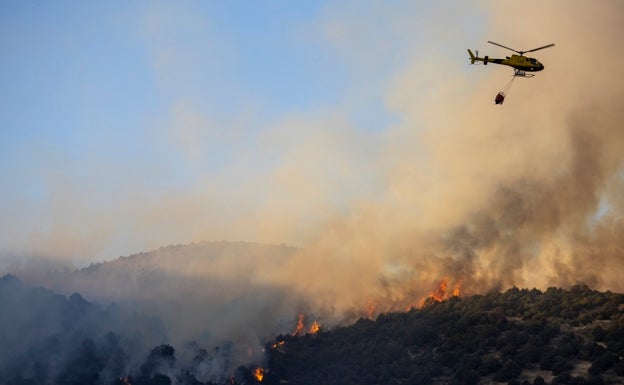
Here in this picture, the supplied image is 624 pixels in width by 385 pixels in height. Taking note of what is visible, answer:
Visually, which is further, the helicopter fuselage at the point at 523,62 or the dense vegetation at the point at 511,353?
the dense vegetation at the point at 511,353

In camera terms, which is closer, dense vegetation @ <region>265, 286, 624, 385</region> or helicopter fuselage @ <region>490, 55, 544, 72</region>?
helicopter fuselage @ <region>490, 55, 544, 72</region>

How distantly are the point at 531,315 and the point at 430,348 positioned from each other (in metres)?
25.8

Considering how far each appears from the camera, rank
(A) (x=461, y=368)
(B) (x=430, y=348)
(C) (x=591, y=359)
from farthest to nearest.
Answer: (B) (x=430, y=348) → (A) (x=461, y=368) → (C) (x=591, y=359)

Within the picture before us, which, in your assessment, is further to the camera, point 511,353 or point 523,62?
point 511,353

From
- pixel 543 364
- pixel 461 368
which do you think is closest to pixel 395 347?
pixel 461 368

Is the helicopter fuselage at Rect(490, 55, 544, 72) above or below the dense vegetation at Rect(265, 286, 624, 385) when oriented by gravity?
above

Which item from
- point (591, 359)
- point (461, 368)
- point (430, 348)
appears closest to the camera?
point (591, 359)

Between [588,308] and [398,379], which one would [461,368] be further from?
[588,308]

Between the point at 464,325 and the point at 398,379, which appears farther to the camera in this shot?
the point at 464,325

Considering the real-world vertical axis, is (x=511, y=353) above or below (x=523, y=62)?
below

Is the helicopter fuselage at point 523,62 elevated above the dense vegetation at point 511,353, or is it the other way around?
the helicopter fuselage at point 523,62

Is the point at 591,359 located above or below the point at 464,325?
below

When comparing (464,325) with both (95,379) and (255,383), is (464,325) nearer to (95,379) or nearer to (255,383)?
(255,383)

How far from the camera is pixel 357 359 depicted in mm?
198250
